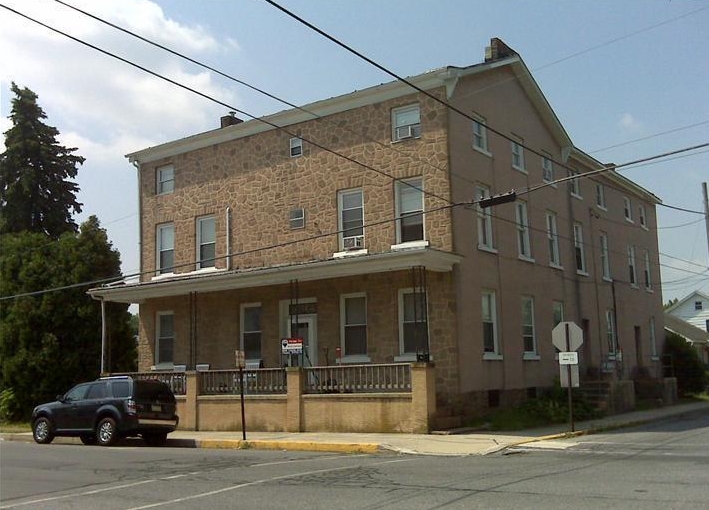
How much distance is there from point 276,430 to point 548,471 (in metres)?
11.1

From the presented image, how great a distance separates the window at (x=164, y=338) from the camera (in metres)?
27.2

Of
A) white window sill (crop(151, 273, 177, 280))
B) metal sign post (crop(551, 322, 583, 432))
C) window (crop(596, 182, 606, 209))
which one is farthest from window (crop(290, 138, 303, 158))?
window (crop(596, 182, 606, 209))

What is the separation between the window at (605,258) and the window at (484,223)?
1031cm

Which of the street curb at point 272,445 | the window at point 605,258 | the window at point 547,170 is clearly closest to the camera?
the street curb at point 272,445

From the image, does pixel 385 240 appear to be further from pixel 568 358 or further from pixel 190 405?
pixel 190 405

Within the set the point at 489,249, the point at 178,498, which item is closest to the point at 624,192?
the point at 489,249

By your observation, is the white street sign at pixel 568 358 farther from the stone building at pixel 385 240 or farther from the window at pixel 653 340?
the window at pixel 653 340

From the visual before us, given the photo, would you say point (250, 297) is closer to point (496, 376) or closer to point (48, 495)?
point (496, 376)

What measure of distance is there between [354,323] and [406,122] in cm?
619

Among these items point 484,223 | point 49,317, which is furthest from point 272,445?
point 49,317

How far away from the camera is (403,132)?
22641 millimetres

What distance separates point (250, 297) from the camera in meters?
25.2

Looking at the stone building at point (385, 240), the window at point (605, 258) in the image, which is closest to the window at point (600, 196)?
the window at point (605, 258)

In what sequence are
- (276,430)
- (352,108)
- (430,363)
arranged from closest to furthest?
(430,363) < (276,430) < (352,108)
